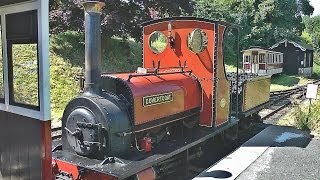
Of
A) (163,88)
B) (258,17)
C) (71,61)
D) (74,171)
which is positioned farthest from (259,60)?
(74,171)

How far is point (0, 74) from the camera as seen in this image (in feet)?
14.2

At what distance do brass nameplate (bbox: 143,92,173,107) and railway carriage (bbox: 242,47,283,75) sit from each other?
25.6 meters

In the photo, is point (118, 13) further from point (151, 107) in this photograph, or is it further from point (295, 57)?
point (295, 57)

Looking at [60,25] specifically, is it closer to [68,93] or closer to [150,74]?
[68,93]

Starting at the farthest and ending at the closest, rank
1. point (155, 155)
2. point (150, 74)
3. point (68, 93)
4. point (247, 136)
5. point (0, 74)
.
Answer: point (68, 93) → point (247, 136) → point (150, 74) → point (155, 155) → point (0, 74)

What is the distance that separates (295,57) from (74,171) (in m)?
34.9

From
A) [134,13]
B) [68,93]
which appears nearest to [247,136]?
[68,93]

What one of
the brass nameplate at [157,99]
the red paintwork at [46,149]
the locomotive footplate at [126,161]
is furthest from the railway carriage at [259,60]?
the red paintwork at [46,149]

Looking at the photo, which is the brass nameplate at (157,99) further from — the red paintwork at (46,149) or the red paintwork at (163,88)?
the red paintwork at (46,149)

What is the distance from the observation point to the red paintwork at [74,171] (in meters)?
4.72

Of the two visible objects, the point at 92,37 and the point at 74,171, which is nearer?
the point at 74,171

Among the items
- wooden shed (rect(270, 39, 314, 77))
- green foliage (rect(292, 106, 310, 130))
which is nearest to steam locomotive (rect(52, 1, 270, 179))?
green foliage (rect(292, 106, 310, 130))

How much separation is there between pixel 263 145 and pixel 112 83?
4157 mm

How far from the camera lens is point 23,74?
13.2 feet
